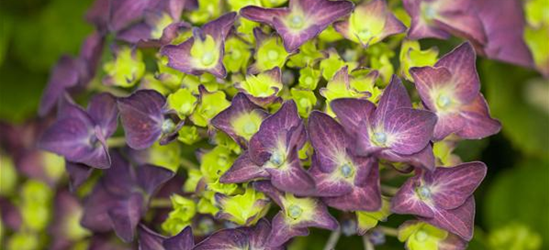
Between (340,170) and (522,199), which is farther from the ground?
(340,170)

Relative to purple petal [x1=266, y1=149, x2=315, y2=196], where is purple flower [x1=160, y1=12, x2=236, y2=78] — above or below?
above

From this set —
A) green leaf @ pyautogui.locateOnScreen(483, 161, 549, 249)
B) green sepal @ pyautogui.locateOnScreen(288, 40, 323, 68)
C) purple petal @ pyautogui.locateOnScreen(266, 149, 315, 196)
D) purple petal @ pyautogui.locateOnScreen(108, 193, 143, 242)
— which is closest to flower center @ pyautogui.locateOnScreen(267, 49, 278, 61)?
green sepal @ pyautogui.locateOnScreen(288, 40, 323, 68)

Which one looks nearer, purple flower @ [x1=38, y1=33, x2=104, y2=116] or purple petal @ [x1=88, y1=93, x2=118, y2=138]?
purple petal @ [x1=88, y1=93, x2=118, y2=138]

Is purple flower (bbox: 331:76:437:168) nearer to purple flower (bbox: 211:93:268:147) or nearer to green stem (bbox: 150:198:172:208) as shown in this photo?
purple flower (bbox: 211:93:268:147)

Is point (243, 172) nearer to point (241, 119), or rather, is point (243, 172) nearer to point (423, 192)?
point (241, 119)

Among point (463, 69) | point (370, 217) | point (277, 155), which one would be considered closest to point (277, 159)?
point (277, 155)

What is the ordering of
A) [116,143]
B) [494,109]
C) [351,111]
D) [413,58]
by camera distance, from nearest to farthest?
1. [351,111]
2. [413,58]
3. [116,143]
4. [494,109]

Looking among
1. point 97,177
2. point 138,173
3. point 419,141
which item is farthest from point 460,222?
point 97,177
